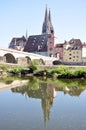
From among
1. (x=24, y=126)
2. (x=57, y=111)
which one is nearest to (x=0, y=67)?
(x=57, y=111)

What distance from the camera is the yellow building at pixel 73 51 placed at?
85.1 m

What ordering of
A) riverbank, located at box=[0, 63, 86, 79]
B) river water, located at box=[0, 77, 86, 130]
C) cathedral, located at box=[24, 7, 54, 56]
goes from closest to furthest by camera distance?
river water, located at box=[0, 77, 86, 130]
riverbank, located at box=[0, 63, 86, 79]
cathedral, located at box=[24, 7, 54, 56]

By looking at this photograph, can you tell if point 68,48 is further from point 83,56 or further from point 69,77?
point 69,77

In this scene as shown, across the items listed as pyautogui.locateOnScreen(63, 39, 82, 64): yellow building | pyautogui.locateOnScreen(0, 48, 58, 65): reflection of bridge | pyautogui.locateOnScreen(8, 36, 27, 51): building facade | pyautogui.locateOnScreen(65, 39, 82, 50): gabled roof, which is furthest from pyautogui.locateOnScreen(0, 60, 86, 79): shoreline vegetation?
pyautogui.locateOnScreen(8, 36, 27, 51): building facade

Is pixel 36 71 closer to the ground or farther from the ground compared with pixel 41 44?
closer to the ground

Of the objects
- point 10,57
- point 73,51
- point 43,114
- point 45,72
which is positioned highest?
point 73,51

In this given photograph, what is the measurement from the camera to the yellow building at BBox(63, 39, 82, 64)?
85144 millimetres

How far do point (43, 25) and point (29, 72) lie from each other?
5889cm

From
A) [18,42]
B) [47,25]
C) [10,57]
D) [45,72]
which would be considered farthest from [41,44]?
[45,72]

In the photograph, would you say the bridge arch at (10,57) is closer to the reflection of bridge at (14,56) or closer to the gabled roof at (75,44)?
the reflection of bridge at (14,56)

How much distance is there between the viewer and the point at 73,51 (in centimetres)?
8625

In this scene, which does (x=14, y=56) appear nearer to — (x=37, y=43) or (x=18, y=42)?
(x=37, y=43)

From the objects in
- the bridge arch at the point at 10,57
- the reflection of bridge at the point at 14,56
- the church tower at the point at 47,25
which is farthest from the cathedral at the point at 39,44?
the bridge arch at the point at 10,57

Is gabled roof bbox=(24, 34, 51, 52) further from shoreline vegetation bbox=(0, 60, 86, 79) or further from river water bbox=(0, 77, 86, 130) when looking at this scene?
river water bbox=(0, 77, 86, 130)
